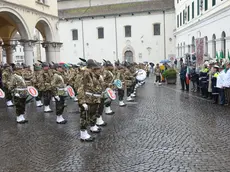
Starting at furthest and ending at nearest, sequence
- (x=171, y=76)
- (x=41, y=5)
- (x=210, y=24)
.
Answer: (x=210, y=24), (x=171, y=76), (x=41, y=5)

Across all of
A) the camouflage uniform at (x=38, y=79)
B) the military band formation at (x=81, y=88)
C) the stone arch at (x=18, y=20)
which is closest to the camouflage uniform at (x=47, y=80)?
the military band formation at (x=81, y=88)

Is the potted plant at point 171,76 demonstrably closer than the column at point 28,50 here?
No

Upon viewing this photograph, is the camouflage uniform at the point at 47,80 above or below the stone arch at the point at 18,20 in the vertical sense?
below

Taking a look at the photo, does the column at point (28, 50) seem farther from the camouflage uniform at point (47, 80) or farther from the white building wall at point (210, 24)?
the white building wall at point (210, 24)

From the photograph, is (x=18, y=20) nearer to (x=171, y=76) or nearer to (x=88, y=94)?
(x=171, y=76)

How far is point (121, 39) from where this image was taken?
4581 cm

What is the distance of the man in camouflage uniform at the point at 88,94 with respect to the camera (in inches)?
314

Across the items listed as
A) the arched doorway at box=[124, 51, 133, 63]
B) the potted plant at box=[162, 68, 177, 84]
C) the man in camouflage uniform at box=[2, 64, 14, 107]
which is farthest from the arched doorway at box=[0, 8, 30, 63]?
the arched doorway at box=[124, 51, 133, 63]

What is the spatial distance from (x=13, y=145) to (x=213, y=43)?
21.1m

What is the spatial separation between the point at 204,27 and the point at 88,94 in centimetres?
2200

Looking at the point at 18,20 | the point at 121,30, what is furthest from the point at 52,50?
the point at 121,30

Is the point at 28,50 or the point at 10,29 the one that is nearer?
the point at 28,50

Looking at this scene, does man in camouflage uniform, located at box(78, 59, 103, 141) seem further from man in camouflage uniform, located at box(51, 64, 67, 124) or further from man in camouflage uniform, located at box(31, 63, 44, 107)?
man in camouflage uniform, located at box(31, 63, 44, 107)

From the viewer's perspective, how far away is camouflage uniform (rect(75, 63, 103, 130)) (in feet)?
26.1
